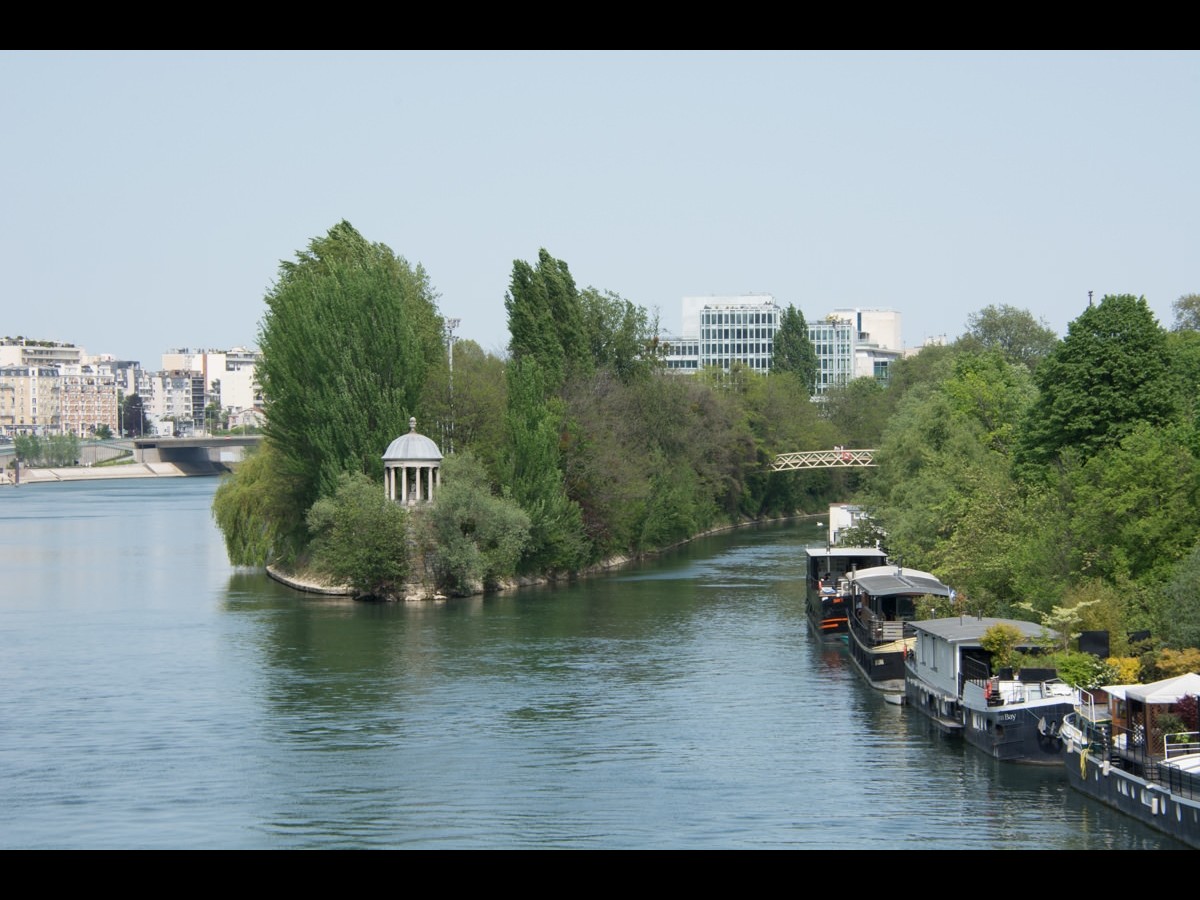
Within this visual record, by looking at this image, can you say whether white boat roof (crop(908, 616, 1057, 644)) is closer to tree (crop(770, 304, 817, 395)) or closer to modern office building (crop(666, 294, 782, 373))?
tree (crop(770, 304, 817, 395))

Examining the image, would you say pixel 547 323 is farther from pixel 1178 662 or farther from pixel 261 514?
pixel 1178 662

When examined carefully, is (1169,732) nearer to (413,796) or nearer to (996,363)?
(413,796)

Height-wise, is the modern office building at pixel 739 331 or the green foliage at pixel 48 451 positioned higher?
the modern office building at pixel 739 331

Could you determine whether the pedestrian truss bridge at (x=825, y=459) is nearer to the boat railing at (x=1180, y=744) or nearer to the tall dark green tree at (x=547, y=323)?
the tall dark green tree at (x=547, y=323)

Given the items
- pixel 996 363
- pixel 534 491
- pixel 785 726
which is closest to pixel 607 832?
pixel 785 726

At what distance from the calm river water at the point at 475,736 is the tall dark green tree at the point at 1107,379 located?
30.6ft

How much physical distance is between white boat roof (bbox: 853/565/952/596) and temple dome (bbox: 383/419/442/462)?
18.5m

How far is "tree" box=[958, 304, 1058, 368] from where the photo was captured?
4173 inches

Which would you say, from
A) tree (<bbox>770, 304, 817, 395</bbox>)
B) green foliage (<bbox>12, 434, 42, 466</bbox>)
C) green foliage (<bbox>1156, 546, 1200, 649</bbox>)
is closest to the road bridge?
green foliage (<bbox>12, 434, 42, 466</bbox>)

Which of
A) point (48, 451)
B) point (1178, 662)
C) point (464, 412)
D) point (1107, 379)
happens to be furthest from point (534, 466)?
point (48, 451)

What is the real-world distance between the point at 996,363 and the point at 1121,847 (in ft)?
172

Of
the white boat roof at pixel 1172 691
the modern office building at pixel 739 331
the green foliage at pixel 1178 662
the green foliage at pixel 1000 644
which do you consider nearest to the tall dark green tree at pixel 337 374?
the green foliage at pixel 1000 644

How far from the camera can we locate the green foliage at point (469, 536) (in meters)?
54.4

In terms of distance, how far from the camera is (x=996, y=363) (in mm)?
70875
